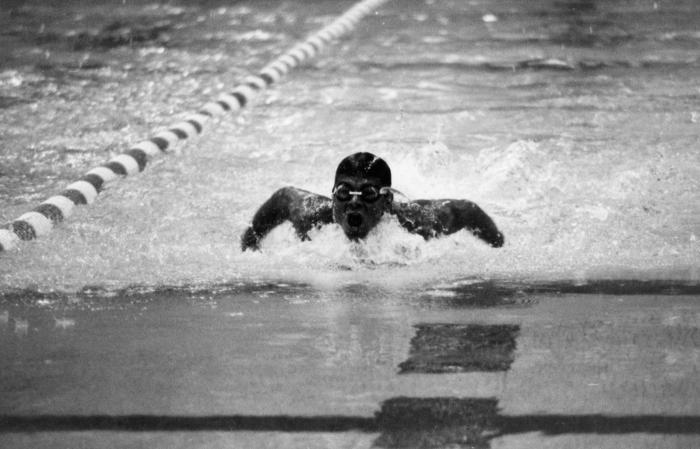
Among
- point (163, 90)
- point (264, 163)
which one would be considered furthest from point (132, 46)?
point (264, 163)

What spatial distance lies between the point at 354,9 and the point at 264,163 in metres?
7.65

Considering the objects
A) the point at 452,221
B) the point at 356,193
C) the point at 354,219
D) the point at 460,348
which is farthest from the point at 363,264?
the point at 460,348

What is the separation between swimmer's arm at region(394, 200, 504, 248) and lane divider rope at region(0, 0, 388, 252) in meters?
1.86

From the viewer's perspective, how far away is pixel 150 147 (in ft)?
26.3

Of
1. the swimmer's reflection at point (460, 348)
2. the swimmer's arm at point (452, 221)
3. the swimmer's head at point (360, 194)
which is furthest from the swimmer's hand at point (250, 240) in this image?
the swimmer's reflection at point (460, 348)

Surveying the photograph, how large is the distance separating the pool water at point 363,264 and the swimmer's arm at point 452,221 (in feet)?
0.21

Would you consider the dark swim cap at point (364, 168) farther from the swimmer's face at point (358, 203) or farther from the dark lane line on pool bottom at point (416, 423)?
the dark lane line on pool bottom at point (416, 423)

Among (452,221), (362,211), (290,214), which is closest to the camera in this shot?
(362,211)

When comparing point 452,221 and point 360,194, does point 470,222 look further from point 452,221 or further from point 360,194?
point 360,194

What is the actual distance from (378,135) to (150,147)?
1607mm

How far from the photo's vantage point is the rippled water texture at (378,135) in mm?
5496

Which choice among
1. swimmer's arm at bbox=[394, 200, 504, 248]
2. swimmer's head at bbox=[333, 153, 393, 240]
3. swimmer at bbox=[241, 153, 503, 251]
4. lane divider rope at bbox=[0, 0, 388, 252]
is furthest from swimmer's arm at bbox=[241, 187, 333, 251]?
lane divider rope at bbox=[0, 0, 388, 252]

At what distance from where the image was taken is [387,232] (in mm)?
5496

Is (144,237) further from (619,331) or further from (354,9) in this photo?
(354,9)
